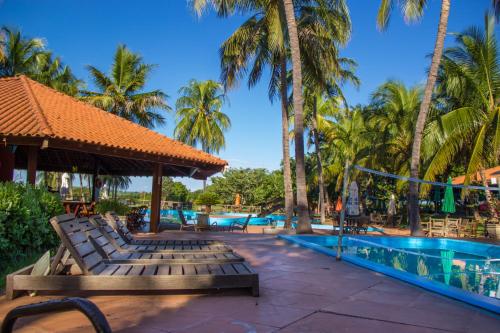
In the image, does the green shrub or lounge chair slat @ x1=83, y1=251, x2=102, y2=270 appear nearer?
lounge chair slat @ x1=83, y1=251, x2=102, y2=270

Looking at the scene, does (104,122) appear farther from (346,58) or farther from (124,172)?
(346,58)

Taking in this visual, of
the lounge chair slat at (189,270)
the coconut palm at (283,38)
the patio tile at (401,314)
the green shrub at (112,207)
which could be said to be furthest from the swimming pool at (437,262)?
the green shrub at (112,207)

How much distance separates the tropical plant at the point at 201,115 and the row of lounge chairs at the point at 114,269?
93.2 ft

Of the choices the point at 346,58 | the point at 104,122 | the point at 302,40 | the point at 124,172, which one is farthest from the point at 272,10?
the point at 346,58

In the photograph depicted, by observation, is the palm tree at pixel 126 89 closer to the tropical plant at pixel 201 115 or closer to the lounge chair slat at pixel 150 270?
the tropical plant at pixel 201 115

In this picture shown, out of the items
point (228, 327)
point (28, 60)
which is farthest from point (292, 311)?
point (28, 60)

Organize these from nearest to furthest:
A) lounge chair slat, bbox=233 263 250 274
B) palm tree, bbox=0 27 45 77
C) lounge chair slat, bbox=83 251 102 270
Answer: lounge chair slat, bbox=83 251 102 270 → lounge chair slat, bbox=233 263 250 274 → palm tree, bbox=0 27 45 77

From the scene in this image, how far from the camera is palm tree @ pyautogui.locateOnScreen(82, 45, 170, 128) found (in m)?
24.2

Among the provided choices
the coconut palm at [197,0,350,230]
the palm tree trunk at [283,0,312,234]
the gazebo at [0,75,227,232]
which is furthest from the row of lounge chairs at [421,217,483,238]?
the gazebo at [0,75,227,232]

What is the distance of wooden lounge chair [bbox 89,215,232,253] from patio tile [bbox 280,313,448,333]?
2.61 meters

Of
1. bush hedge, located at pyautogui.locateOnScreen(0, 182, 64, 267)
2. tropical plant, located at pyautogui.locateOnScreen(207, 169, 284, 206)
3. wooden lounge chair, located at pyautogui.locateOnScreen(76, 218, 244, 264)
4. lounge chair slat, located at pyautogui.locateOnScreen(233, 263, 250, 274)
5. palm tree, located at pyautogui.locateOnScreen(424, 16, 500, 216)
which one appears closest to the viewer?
lounge chair slat, located at pyautogui.locateOnScreen(233, 263, 250, 274)

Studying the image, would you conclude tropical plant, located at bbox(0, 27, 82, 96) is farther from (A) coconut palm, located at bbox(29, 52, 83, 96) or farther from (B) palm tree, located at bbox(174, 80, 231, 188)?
(B) palm tree, located at bbox(174, 80, 231, 188)

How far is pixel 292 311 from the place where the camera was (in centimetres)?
402

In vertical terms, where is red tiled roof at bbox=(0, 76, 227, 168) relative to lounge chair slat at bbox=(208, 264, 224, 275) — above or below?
above
